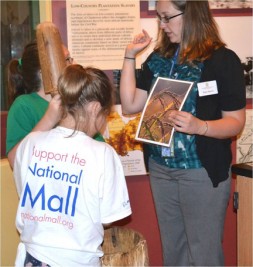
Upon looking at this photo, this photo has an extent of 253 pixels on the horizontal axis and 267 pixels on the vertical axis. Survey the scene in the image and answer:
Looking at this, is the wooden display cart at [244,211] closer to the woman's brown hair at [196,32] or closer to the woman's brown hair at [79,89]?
the woman's brown hair at [196,32]

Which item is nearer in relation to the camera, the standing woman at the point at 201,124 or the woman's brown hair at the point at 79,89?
the woman's brown hair at the point at 79,89

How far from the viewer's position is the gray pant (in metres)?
1.72

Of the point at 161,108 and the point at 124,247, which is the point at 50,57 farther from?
the point at 124,247

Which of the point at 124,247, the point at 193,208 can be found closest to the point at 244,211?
the point at 193,208

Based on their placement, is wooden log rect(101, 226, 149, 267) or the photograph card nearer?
wooden log rect(101, 226, 149, 267)

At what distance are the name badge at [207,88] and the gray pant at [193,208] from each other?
0.29 meters

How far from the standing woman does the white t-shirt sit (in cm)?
43

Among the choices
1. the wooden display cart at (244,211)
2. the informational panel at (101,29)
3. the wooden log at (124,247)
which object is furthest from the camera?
the informational panel at (101,29)

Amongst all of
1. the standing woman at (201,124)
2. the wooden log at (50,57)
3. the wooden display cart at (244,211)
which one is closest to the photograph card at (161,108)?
the standing woman at (201,124)

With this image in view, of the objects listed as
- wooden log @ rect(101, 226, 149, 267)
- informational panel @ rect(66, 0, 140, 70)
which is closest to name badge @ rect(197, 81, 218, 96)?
wooden log @ rect(101, 226, 149, 267)

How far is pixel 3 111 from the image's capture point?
2.31m

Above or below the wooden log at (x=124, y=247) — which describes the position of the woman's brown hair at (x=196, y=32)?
above

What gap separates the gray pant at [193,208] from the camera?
1.72 meters

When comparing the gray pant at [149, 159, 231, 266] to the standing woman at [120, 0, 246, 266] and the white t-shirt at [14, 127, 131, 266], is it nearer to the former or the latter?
the standing woman at [120, 0, 246, 266]
